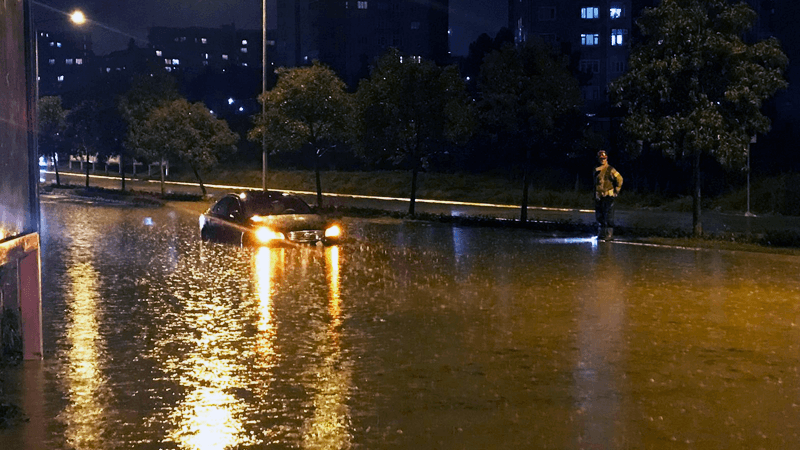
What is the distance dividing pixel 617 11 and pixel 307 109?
55.5m

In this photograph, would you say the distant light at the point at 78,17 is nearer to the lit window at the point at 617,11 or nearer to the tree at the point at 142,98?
the tree at the point at 142,98

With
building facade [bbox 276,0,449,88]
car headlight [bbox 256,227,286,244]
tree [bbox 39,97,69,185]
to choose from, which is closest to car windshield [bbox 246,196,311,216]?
car headlight [bbox 256,227,286,244]

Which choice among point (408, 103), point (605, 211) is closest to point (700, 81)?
point (605, 211)

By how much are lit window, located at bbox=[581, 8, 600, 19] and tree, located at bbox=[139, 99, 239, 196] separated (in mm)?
48502

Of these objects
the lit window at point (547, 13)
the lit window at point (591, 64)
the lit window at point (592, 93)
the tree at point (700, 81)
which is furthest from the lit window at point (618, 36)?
the tree at point (700, 81)

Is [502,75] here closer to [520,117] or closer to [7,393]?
[520,117]

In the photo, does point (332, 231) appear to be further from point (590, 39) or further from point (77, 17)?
point (590, 39)

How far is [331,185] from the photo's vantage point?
2292 inches

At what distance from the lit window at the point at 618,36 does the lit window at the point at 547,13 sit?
540 cm

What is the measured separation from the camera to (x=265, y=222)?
22.8m

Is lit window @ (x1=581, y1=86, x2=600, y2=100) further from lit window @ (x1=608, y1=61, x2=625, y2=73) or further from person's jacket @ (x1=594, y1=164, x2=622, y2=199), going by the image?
person's jacket @ (x1=594, y1=164, x2=622, y2=199)

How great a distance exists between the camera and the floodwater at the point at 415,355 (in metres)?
7.72

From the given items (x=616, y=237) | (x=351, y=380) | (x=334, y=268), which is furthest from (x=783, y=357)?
(x=616, y=237)

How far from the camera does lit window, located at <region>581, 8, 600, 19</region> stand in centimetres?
8631
